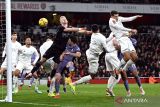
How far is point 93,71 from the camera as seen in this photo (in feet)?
58.7

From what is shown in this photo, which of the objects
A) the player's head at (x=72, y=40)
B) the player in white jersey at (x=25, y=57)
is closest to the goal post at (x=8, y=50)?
the player's head at (x=72, y=40)

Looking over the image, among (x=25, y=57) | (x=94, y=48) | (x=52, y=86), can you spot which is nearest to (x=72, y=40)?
(x=94, y=48)

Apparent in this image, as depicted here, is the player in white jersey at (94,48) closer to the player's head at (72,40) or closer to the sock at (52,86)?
the player's head at (72,40)

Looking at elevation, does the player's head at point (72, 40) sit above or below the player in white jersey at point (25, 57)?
above

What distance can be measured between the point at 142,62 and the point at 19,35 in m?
9.70

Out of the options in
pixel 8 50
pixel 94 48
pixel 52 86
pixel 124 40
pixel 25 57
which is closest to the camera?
pixel 8 50

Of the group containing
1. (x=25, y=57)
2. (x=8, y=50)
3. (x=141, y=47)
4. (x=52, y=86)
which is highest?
(x=141, y=47)

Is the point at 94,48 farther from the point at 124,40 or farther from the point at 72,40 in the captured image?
the point at 124,40

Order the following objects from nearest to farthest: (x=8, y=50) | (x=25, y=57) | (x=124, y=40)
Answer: (x=8, y=50)
(x=124, y=40)
(x=25, y=57)

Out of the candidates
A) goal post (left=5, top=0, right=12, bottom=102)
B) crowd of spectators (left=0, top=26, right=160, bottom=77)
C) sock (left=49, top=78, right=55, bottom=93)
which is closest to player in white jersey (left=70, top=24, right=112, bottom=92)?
sock (left=49, top=78, right=55, bottom=93)

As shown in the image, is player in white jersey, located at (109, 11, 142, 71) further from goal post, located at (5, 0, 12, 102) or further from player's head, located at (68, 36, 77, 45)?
goal post, located at (5, 0, 12, 102)

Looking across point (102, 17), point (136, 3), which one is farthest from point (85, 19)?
point (136, 3)

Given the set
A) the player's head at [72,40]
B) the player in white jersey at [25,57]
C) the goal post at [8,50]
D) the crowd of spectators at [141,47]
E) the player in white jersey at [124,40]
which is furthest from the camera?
the crowd of spectators at [141,47]

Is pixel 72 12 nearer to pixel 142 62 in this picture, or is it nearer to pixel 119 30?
pixel 142 62
